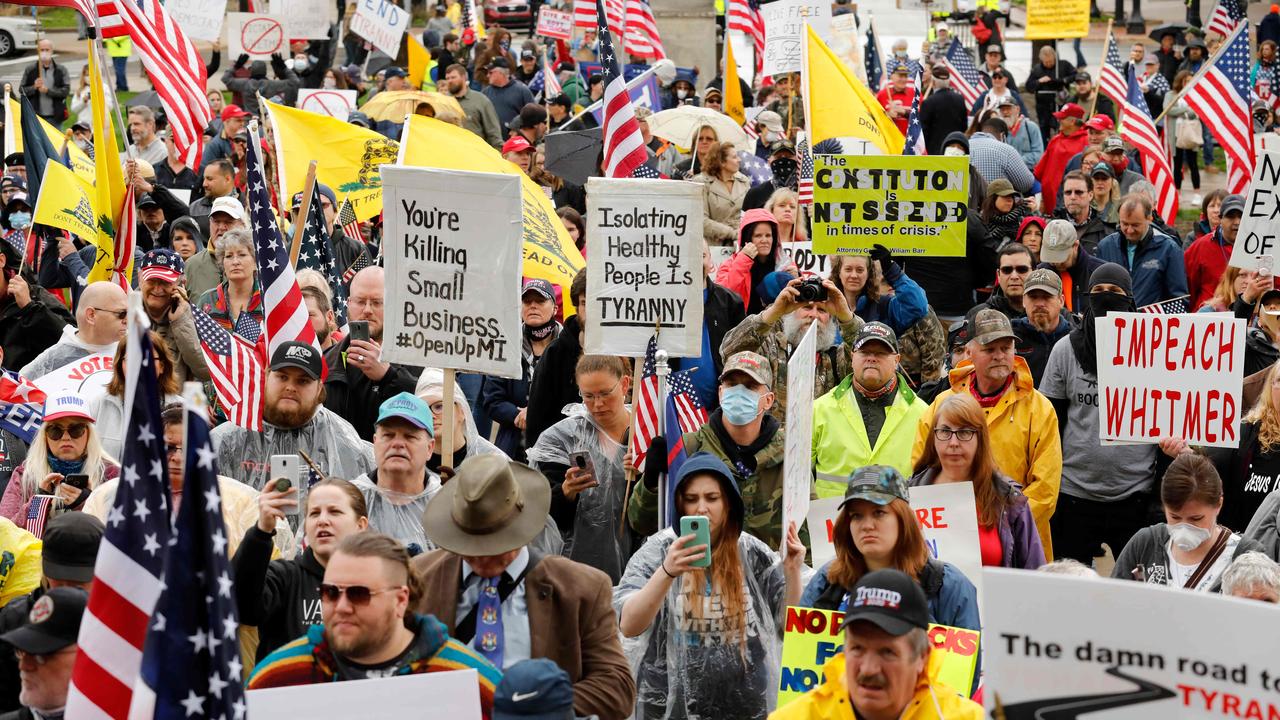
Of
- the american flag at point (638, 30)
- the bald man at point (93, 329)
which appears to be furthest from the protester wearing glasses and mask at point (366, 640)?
the american flag at point (638, 30)

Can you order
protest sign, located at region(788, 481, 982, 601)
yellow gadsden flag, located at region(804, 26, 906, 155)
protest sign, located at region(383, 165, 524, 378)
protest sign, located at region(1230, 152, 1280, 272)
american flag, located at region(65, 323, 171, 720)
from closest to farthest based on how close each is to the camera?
american flag, located at region(65, 323, 171, 720)
protest sign, located at region(788, 481, 982, 601)
protest sign, located at region(383, 165, 524, 378)
protest sign, located at region(1230, 152, 1280, 272)
yellow gadsden flag, located at region(804, 26, 906, 155)

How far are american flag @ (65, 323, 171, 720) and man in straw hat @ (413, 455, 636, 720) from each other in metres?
1.23

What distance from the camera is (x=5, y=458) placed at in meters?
8.42

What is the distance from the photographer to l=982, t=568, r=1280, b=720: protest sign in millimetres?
4090

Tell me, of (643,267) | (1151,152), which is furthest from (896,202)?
(1151,152)

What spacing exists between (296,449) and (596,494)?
1.28m

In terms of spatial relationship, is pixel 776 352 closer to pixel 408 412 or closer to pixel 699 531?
pixel 408 412

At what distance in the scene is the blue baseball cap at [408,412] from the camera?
7008 mm

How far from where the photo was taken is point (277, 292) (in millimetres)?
9070

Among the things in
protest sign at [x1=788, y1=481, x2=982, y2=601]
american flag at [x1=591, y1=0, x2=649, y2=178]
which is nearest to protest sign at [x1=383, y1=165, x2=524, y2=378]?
protest sign at [x1=788, y1=481, x2=982, y2=601]

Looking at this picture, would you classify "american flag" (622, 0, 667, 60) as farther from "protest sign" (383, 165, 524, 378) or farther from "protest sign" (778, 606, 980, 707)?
"protest sign" (778, 606, 980, 707)

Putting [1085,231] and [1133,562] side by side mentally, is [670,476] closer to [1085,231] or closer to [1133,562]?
[1133,562]

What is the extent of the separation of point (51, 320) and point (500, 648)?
6.22 meters

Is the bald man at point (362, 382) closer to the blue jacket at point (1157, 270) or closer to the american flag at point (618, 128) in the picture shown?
the american flag at point (618, 128)
